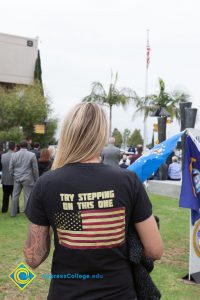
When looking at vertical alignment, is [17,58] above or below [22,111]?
above

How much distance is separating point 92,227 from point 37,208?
0.27m

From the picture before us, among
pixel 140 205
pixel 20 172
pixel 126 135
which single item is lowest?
pixel 126 135

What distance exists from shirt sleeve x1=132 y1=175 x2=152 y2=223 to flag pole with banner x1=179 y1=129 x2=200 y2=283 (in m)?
3.04

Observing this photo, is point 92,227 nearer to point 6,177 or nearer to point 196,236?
point 196,236

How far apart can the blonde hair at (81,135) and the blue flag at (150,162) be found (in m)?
1.95

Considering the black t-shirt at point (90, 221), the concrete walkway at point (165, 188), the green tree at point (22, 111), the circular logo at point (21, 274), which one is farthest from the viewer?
the green tree at point (22, 111)

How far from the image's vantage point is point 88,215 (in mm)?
1701

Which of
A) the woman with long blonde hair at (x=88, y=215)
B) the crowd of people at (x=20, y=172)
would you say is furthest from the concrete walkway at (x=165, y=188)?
the woman with long blonde hair at (x=88, y=215)

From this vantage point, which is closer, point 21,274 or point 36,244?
point 36,244

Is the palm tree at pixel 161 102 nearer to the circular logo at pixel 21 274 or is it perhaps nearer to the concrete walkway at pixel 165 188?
the concrete walkway at pixel 165 188

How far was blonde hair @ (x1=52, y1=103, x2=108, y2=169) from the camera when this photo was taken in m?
1.76

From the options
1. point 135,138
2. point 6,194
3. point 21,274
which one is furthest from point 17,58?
point 21,274

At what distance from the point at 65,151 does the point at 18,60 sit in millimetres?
47652

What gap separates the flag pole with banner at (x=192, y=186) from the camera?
4.75m
